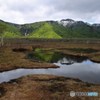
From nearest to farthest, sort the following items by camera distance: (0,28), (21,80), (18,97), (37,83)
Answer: (18,97) < (37,83) < (21,80) < (0,28)

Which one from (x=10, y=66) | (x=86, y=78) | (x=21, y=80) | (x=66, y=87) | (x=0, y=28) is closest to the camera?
(x=66, y=87)

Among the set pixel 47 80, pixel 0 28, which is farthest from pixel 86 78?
pixel 0 28

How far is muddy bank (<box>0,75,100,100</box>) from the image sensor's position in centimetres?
3088

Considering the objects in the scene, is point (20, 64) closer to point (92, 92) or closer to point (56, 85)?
point (56, 85)

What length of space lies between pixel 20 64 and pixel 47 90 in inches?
1073

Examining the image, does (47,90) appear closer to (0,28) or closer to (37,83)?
(37,83)

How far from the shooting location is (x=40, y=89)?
114ft

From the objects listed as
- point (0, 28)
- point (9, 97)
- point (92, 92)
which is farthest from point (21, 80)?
point (0, 28)

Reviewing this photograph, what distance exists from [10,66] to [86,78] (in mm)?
19736

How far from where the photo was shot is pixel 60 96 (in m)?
30.8

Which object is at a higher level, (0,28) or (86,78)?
(0,28)

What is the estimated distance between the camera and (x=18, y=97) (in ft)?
101

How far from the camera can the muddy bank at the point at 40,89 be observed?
30.9 m

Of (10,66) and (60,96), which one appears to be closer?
(60,96)
